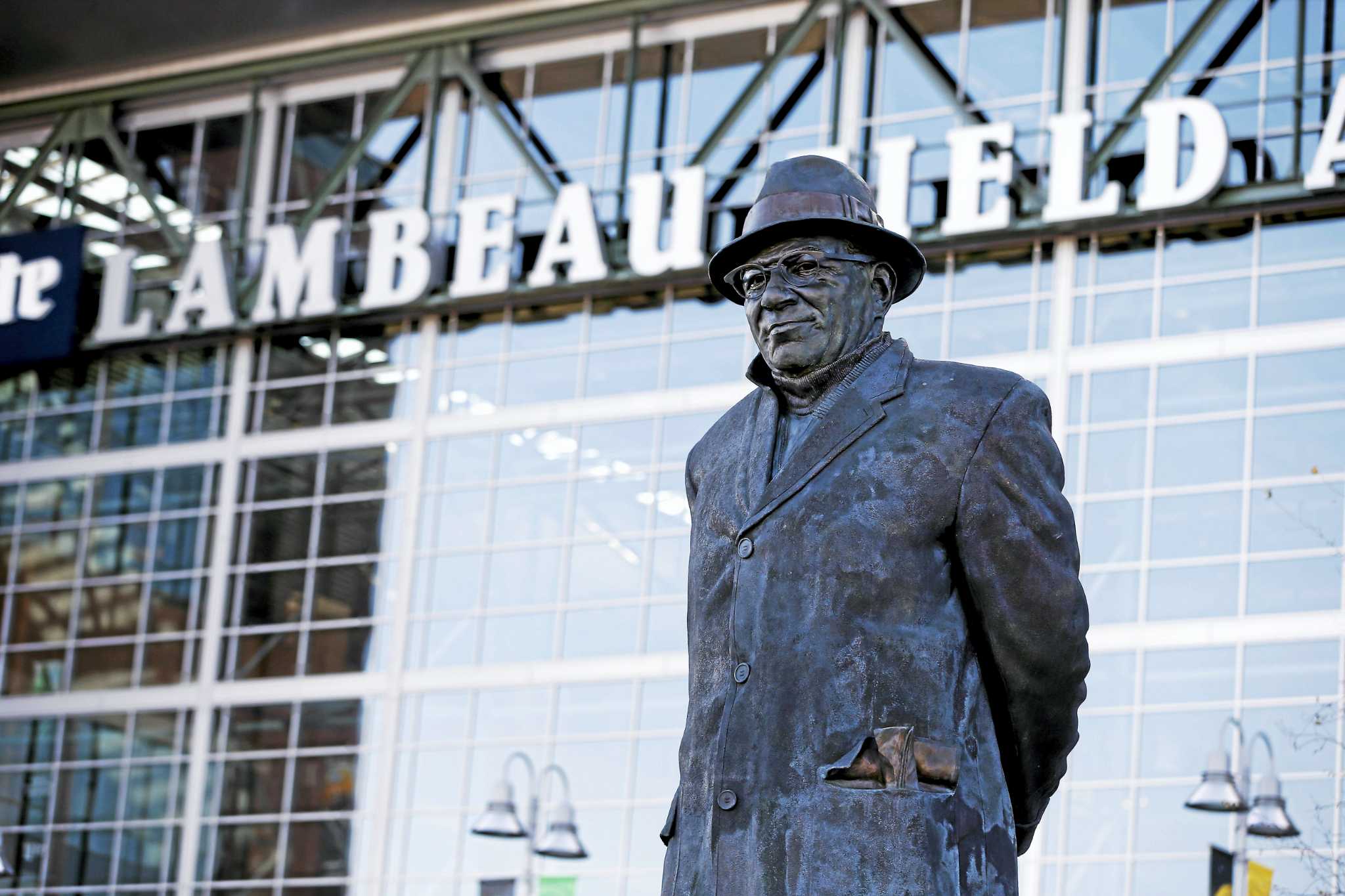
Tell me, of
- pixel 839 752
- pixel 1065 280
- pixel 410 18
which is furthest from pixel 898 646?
pixel 410 18

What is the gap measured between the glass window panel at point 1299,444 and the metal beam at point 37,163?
1599 centimetres

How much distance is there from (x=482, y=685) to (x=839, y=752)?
2296 centimetres

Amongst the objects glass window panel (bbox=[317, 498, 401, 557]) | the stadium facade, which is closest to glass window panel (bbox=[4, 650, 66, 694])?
the stadium facade

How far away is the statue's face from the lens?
5.73 meters

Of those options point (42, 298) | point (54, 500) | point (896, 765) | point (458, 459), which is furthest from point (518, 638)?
point (896, 765)

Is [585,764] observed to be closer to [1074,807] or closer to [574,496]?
[574,496]

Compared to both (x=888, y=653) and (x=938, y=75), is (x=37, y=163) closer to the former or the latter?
(x=938, y=75)

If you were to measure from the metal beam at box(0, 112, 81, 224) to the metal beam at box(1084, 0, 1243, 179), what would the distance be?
13.6m

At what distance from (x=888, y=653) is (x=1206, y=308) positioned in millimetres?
20619

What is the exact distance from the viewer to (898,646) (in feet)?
17.7

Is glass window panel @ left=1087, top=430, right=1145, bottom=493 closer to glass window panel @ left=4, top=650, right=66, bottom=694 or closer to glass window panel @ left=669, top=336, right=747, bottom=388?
glass window panel @ left=669, top=336, right=747, bottom=388

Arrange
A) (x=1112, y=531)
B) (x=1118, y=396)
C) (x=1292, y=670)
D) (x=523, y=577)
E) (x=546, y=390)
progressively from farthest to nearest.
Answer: (x=546, y=390) → (x=523, y=577) → (x=1118, y=396) → (x=1112, y=531) → (x=1292, y=670)

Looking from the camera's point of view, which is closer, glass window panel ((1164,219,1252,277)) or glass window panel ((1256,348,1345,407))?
glass window panel ((1256,348,1345,407))

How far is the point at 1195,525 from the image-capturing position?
24.6 metres
